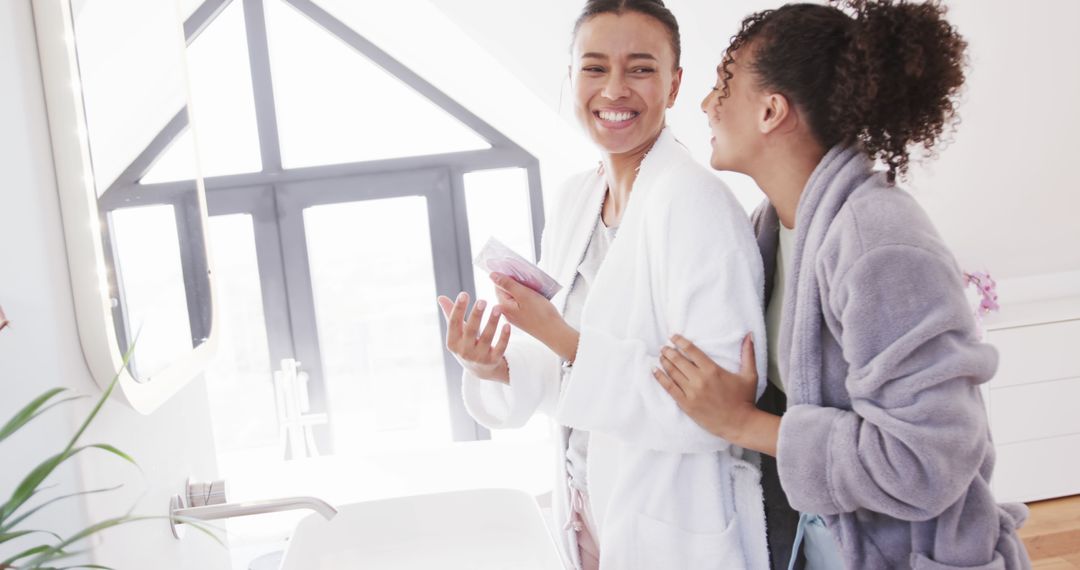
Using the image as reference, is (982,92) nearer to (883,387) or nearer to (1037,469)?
(1037,469)

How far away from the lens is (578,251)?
4.24 ft

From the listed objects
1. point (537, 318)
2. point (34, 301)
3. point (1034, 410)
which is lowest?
point (1034, 410)

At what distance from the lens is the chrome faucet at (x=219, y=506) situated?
35.1 inches

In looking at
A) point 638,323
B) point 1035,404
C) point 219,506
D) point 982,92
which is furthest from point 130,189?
point 1035,404

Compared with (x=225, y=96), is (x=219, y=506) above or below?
below

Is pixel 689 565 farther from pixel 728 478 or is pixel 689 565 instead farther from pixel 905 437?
pixel 905 437

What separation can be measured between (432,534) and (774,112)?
2.81 feet

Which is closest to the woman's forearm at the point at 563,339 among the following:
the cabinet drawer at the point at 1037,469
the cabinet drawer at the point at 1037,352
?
the cabinet drawer at the point at 1037,352

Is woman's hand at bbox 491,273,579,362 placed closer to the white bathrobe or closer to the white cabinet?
the white bathrobe

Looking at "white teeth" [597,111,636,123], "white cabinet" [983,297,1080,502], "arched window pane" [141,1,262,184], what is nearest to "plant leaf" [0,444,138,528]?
"white teeth" [597,111,636,123]

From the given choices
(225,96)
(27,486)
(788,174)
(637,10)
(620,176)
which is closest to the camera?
(27,486)

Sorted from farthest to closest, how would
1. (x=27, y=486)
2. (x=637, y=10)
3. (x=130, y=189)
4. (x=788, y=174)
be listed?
(x=637, y=10), (x=788, y=174), (x=130, y=189), (x=27, y=486)

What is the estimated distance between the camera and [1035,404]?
2.72 metres

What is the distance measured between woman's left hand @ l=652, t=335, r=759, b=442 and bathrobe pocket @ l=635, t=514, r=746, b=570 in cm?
15
